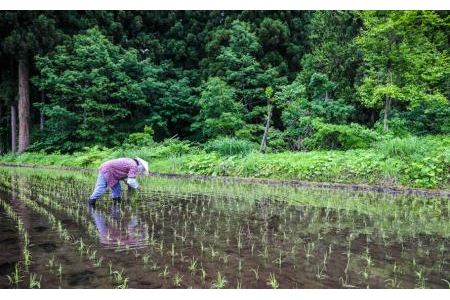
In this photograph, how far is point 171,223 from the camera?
7.21 meters

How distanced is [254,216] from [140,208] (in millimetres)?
2388

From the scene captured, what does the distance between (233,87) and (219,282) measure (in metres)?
20.1

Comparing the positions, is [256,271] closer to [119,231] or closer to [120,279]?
[120,279]

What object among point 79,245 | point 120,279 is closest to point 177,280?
point 120,279

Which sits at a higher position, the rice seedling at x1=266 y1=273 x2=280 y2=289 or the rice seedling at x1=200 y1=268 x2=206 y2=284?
the rice seedling at x1=266 y1=273 x2=280 y2=289

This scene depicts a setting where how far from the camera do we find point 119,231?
6500mm

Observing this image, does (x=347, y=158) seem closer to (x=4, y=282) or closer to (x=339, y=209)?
(x=339, y=209)

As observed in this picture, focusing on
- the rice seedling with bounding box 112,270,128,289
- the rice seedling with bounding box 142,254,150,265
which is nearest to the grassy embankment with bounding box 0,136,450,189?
the rice seedling with bounding box 142,254,150,265

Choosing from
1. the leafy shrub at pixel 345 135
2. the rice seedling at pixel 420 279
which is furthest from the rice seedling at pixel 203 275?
the leafy shrub at pixel 345 135

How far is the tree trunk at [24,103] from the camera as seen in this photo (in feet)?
80.7

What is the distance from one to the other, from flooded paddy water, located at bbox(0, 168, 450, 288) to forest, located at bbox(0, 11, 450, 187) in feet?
15.1

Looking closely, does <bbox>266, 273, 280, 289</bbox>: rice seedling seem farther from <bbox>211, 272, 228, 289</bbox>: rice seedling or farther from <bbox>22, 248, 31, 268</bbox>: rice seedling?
<bbox>22, 248, 31, 268</bbox>: rice seedling

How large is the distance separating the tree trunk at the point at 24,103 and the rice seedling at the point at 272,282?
24007 millimetres

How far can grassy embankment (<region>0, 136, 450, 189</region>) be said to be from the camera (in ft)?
37.6
